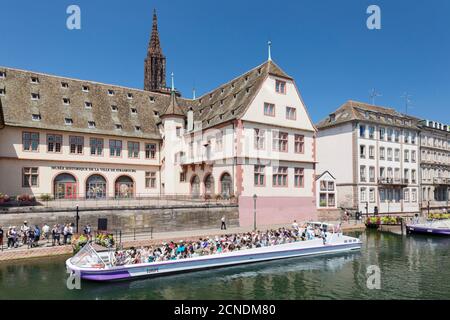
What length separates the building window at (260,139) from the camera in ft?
112

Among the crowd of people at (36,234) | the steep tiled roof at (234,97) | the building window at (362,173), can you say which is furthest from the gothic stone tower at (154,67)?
the crowd of people at (36,234)

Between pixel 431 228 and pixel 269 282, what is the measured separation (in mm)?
25076

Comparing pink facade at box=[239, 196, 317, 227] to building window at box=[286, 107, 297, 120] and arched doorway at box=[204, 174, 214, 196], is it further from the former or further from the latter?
building window at box=[286, 107, 297, 120]

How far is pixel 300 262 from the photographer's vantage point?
23.0 metres

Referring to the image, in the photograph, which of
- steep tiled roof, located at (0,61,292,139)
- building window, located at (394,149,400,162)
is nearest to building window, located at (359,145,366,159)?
building window, located at (394,149,400,162)

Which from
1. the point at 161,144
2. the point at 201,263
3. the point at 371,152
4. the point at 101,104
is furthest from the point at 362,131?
the point at 201,263

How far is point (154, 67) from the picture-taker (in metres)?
78.1

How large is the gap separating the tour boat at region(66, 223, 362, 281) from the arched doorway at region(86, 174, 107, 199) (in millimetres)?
18567

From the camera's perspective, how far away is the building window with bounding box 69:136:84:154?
1414 inches

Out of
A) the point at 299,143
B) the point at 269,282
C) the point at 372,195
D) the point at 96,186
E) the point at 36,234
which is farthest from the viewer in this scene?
the point at 372,195

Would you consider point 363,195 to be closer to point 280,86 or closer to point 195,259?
point 280,86

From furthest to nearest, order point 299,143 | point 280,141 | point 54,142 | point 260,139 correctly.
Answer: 1. point 299,143
2. point 280,141
3. point 54,142
4. point 260,139
